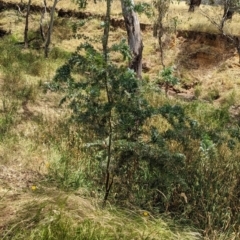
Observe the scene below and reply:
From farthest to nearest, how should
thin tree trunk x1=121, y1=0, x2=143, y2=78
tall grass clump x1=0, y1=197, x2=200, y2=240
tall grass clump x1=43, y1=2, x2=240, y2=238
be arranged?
thin tree trunk x1=121, y1=0, x2=143, y2=78 < tall grass clump x1=43, y1=2, x2=240, y2=238 < tall grass clump x1=0, y1=197, x2=200, y2=240

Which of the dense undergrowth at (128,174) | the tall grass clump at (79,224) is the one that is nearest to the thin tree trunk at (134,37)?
the dense undergrowth at (128,174)

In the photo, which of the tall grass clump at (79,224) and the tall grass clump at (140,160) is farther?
the tall grass clump at (140,160)

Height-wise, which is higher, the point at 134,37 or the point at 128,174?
the point at 134,37

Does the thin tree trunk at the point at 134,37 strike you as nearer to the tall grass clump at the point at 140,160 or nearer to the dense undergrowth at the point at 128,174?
the dense undergrowth at the point at 128,174

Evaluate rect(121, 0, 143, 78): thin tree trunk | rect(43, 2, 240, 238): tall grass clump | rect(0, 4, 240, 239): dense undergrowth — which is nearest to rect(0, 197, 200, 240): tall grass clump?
rect(0, 4, 240, 239): dense undergrowth

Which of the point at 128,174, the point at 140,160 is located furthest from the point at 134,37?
the point at 140,160

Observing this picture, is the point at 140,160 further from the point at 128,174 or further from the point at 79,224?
the point at 79,224

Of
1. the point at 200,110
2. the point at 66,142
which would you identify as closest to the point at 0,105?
the point at 66,142

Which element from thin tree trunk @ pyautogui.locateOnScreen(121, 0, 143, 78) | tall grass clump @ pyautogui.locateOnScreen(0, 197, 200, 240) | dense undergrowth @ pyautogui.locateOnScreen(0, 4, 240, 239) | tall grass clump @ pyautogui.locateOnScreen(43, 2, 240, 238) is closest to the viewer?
tall grass clump @ pyautogui.locateOnScreen(0, 197, 200, 240)

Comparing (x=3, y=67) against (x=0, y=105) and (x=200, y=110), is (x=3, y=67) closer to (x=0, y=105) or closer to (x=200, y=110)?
(x=0, y=105)

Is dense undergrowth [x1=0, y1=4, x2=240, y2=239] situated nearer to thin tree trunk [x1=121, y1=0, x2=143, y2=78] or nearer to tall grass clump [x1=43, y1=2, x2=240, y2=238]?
tall grass clump [x1=43, y1=2, x2=240, y2=238]

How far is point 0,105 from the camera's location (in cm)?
694

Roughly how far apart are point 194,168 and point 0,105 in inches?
150

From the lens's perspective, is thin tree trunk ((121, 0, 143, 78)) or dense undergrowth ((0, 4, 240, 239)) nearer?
dense undergrowth ((0, 4, 240, 239))
